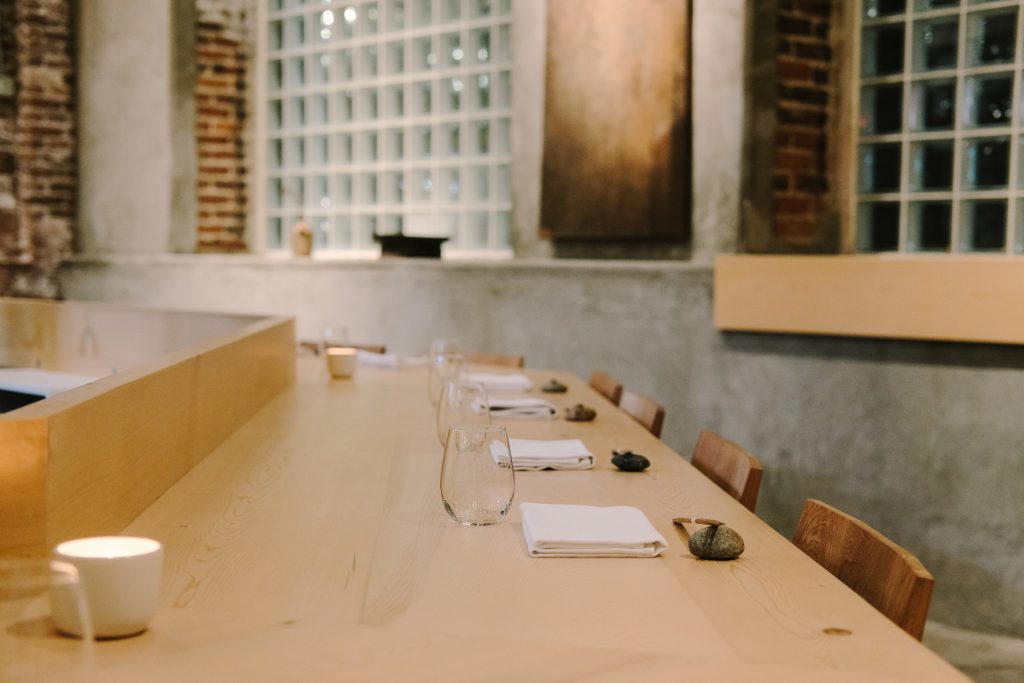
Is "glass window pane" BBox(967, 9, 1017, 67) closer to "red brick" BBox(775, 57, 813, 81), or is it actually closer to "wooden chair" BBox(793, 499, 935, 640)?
"red brick" BBox(775, 57, 813, 81)

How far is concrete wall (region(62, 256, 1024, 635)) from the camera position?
347cm

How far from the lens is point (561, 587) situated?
1306mm

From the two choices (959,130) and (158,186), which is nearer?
(959,130)

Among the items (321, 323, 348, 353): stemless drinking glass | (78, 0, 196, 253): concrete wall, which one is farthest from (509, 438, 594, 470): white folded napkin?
(78, 0, 196, 253): concrete wall

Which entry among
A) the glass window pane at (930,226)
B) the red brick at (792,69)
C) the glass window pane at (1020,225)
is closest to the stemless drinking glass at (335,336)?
the red brick at (792,69)

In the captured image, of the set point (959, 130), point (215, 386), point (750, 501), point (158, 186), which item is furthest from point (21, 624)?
point (158, 186)

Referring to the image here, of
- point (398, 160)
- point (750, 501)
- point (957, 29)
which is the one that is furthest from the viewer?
point (398, 160)

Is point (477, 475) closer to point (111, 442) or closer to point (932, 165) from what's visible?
point (111, 442)

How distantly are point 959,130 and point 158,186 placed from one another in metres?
4.68

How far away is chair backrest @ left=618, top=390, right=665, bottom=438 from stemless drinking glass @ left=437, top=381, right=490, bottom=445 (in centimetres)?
80

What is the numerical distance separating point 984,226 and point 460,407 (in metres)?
2.86

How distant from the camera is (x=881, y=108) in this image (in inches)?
169

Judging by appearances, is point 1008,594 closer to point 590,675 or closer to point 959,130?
point 959,130

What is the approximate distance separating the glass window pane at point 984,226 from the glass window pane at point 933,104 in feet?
1.17
